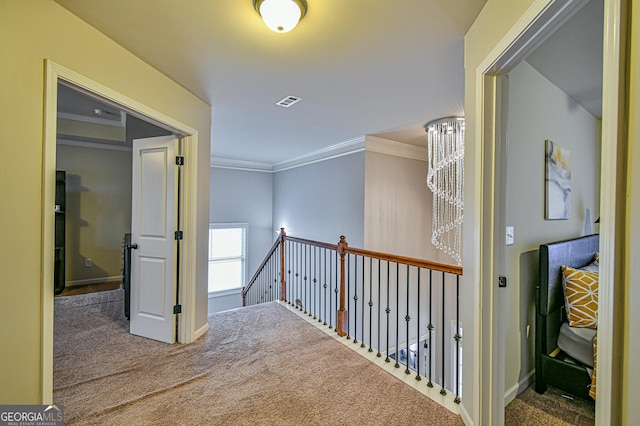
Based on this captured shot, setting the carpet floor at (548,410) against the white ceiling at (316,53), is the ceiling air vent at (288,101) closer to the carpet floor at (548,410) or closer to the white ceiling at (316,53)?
the white ceiling at (316,53)

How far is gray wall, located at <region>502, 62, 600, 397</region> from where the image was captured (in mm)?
1956

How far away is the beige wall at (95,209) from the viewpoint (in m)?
4.51

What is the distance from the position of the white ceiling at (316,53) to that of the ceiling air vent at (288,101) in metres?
0.06

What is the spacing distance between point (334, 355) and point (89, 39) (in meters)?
2.92

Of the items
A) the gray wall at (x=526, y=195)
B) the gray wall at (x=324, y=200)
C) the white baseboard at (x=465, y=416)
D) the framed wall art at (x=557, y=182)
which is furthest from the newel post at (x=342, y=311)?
the framed wall art at (x=557, y=182)

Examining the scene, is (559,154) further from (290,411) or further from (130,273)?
(130,273)

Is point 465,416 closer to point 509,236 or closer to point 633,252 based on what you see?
point 509,236

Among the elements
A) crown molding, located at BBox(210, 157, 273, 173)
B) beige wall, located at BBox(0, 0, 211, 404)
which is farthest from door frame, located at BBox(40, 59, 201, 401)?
crown molding, located at BBox(210, 157, 273, 173)

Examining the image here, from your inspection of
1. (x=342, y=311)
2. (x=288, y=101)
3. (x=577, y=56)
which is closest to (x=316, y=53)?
(x=288, y=101)

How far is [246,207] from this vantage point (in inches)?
260

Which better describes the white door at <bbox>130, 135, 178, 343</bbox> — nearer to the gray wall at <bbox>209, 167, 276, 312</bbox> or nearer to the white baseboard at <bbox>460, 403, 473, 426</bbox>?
the white baseboard at <bbox>460, 403, 473, 426</bbox>

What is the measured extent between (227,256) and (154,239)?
3.83 m

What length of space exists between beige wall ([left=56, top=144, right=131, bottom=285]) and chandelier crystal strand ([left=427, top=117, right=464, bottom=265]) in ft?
16.3

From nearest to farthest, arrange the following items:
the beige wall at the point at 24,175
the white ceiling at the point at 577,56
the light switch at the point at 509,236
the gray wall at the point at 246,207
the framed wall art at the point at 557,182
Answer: the beige wall at the point at 24,175, the white ceiling at the point at 577,56, the light switch at the point at 509,236, the framed wall art at the point at 557,182, the gray wall at the point at 246,207
